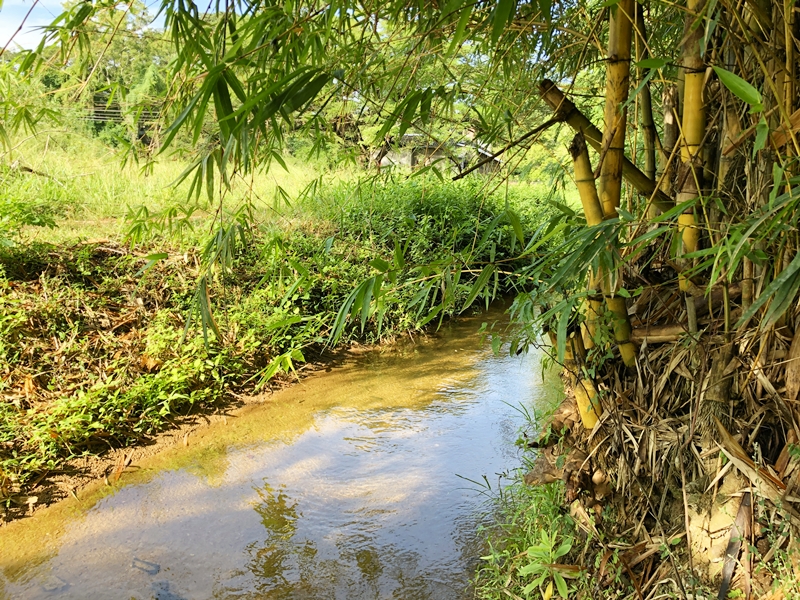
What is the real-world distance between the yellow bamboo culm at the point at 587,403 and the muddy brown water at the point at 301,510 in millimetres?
999

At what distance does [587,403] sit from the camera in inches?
71.3

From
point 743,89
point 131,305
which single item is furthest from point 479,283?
point 131,305

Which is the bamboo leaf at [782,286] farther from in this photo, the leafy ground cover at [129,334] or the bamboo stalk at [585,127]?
the leafy ground cover at [129,334]

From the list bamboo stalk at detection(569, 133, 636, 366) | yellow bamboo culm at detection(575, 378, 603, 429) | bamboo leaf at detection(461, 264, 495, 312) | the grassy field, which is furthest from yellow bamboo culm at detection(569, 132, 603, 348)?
the grassy field

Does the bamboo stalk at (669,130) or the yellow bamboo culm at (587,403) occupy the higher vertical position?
the bamboo stalk at (669,130)

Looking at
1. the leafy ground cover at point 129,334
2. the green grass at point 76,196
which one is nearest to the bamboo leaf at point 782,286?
the leafy ground cover at point 129,334

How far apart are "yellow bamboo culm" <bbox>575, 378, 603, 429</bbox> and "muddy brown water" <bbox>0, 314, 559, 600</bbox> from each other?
100 cm

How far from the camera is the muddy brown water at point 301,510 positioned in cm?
253

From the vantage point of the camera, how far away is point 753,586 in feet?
4.51

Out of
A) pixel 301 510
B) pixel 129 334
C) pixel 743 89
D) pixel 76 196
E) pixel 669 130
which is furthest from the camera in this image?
pixel 76 196

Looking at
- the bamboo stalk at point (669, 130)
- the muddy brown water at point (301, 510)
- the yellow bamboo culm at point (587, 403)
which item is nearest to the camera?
the bamboo stalk at point (669, 130)

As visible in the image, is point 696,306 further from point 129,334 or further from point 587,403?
point 129,334

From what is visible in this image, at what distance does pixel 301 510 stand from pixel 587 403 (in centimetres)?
177

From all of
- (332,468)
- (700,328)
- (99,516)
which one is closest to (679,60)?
(700,328)
